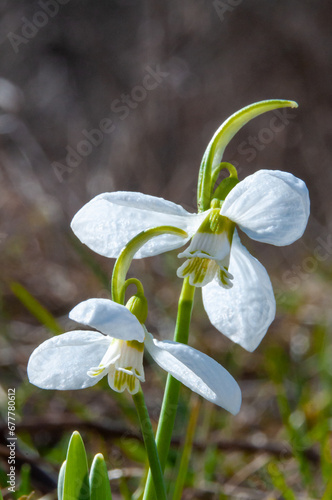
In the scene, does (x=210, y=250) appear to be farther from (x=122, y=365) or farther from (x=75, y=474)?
(x=75, y=474)

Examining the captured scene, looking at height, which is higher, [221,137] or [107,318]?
[221,137]
